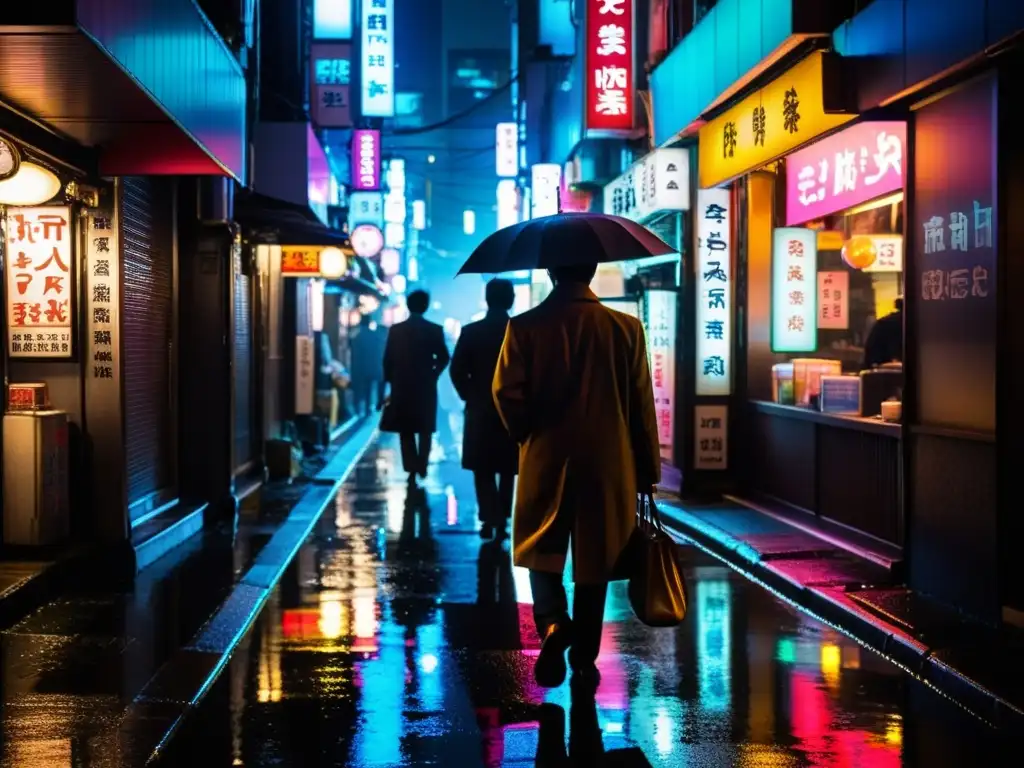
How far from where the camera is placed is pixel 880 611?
328 inches

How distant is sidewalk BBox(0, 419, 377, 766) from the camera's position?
566 centimetres

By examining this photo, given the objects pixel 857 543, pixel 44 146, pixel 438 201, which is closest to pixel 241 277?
pixel 44 146

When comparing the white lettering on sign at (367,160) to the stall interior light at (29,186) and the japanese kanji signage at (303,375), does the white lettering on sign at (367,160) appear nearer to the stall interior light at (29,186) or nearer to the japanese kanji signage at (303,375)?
the japanese kanji signage at (303,375)

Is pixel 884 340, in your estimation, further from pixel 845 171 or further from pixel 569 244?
pixel 569 244

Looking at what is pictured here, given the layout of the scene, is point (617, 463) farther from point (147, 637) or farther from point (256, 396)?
point (256, 396)

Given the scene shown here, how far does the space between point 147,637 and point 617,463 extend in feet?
11.6

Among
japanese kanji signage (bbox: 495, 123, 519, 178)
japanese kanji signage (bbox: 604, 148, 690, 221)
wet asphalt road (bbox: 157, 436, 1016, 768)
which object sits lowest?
wet asphalt road (bbox: 157, 436, 1016, 768)

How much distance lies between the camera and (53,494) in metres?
9.62

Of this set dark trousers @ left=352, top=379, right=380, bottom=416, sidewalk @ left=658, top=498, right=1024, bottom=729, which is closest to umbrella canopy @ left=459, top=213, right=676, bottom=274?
sidewalk @ left=658, top=498, right=1024, bottom=729

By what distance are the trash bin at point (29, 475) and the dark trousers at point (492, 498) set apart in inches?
157

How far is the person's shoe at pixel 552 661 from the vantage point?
20.4ft

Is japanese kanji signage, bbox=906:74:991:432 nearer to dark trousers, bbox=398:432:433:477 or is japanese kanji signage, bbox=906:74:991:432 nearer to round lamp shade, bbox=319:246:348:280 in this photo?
dark trousers, bbox=398:432:433:477

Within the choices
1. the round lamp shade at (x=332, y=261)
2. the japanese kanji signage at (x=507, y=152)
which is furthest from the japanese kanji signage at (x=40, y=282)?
the japanese kanji signage at (x=507, y=152)

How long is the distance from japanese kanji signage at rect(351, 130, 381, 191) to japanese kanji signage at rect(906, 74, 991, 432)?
22.7m
